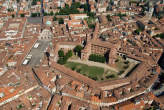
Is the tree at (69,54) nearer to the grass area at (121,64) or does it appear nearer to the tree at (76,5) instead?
the grass area at (121,64)

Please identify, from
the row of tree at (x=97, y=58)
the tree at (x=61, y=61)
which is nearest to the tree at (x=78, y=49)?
the row of tree at (x=97, y=58)

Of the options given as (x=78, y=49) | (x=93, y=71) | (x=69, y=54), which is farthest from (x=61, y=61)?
(x=93, y=71)

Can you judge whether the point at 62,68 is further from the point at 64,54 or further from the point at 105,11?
the point at 105,11

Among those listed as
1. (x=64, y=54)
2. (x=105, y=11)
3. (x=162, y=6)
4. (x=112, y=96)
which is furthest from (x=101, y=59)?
(x=162, y=6)

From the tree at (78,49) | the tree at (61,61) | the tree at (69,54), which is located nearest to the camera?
the tree at (61,61)

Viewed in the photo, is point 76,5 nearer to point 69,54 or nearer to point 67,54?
point 69,54

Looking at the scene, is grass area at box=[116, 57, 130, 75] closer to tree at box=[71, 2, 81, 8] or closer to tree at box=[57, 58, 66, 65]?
tree at box=[57, 58, 66, 65]

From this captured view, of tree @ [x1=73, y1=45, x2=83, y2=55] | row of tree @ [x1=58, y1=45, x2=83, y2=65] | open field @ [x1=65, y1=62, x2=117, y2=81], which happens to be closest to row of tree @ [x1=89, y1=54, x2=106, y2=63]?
open field @ [x1=65, y1=62, x2=117, y2=81]

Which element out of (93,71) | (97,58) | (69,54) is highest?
(69,54)
